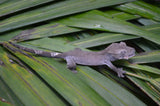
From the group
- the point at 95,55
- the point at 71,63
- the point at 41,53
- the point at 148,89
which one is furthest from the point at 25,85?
the point at 148,89

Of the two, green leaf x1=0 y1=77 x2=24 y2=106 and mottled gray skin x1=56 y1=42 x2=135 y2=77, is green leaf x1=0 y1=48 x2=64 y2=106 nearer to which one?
green leaf x1=0 y1=77 x2=24 y2=106

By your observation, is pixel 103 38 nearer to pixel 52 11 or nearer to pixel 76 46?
pixel 76 46

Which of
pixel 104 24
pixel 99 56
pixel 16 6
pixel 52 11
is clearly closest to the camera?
pixel 99 56

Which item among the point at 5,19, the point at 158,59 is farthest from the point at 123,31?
the point at 5,19

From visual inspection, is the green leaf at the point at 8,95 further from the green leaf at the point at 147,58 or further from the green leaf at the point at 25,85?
the green leaf at the point at 147,58

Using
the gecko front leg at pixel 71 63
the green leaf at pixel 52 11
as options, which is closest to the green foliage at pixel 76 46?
the green leaf at pixel 52 11

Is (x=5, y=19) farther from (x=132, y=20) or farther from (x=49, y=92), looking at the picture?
(x=132, y=20)
